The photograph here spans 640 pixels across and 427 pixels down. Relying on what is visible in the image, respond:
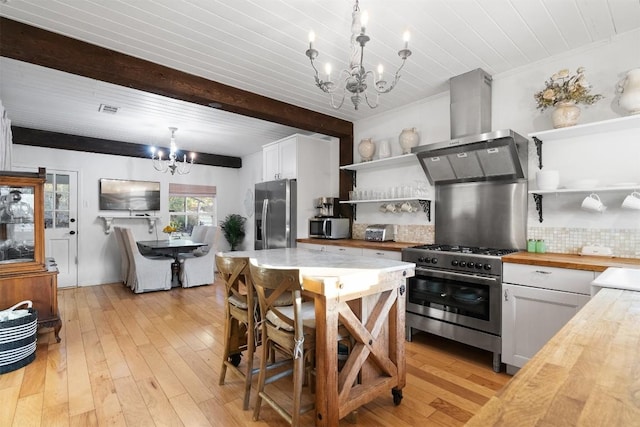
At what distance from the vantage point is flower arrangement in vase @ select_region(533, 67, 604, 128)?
248 cm

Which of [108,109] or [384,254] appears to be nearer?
[384,254]

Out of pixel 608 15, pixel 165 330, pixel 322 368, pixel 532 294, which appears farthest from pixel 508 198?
pixel 165 330

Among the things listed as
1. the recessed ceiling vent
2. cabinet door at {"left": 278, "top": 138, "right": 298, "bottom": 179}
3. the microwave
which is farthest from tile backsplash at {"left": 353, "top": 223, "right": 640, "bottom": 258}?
the recessed ceiling vent

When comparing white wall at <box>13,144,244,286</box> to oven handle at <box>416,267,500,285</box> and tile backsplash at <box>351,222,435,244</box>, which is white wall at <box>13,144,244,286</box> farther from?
oven handle at <box>416,267,500,285</box>

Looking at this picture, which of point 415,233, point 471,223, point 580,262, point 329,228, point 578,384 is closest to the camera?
point 578,384

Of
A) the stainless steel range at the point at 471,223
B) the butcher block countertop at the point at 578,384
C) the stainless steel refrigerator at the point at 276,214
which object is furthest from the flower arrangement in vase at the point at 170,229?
the butcher block countertop at the point at 578,384

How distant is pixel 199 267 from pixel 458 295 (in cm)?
426

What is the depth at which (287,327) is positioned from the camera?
1788mm

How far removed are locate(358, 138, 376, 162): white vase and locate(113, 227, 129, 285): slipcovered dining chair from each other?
157 inches

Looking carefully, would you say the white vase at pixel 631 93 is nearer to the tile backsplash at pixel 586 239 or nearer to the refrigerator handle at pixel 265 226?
the tile backsplash at pixel 586 239

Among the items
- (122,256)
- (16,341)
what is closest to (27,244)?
(16,341)

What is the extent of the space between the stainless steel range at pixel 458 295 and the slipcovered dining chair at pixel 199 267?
12.0 ft

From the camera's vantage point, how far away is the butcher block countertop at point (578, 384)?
0.62m

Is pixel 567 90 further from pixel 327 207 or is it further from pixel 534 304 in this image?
pixel 327 207
